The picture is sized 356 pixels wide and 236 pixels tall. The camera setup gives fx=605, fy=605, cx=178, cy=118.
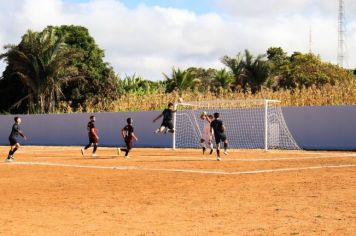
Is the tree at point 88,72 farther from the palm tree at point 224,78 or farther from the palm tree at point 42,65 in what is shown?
the palm tree at point 224,78

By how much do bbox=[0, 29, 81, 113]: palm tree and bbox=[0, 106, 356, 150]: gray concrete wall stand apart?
13.9 ft

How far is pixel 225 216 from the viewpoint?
9547 millimetres

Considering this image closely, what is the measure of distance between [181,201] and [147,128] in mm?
29549

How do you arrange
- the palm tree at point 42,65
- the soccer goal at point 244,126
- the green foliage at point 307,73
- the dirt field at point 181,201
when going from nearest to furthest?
the dirt field at point 181,201 → the soccer goal at point 244,126 → the palm tree at point 42,65 → the green foliage at point 307,73

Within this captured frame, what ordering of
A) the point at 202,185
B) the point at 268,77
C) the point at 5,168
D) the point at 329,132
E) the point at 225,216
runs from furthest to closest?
the point at 268,77, the point at 329,132, the point at 5,168, the point at 202,185, the point at 225,216

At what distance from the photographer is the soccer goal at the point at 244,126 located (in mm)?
33125

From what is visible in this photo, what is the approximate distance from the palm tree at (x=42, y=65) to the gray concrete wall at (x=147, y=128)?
423 cm

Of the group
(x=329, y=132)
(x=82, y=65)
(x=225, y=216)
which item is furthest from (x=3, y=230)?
(x=82, y=65)

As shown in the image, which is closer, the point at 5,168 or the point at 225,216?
the point at 225,216

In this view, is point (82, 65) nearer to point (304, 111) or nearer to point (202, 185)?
point (304, 111)

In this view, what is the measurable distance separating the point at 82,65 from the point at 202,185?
48.0 metres

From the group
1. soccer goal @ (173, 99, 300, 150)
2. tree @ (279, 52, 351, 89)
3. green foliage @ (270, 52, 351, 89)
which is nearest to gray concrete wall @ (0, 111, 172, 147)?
soccer goal @ (173, 99, 300, 150)

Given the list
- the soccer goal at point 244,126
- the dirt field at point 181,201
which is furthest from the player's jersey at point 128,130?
the soccer goal at point 244,126

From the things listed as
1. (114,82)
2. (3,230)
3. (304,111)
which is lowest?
(3,230)
